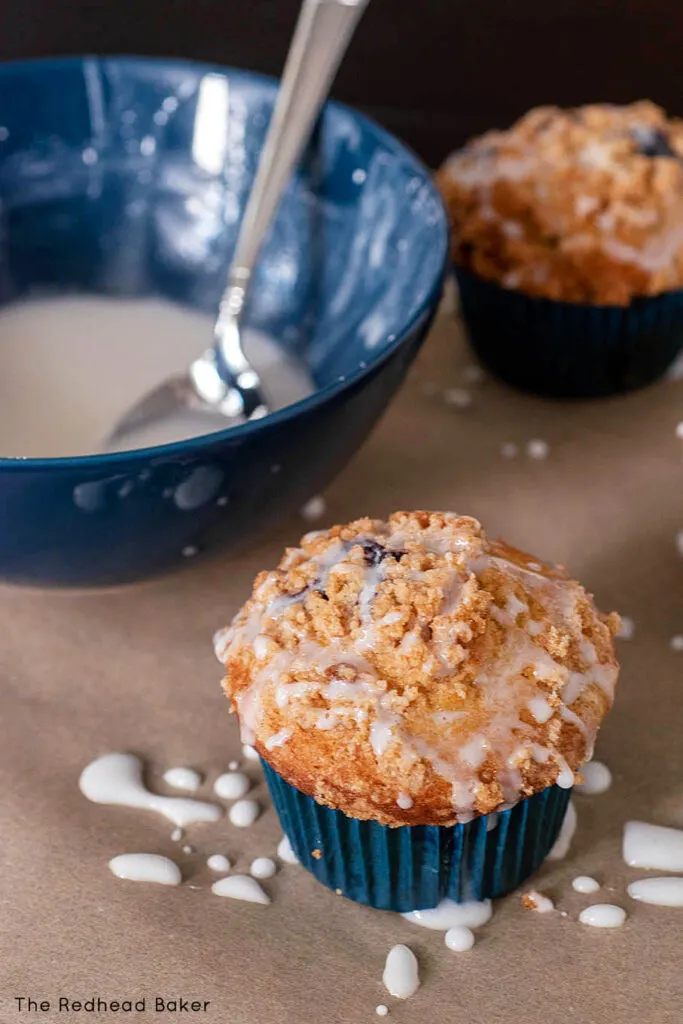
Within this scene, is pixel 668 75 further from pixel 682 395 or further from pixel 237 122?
pixel 237 122

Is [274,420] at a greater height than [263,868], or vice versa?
[274,420]

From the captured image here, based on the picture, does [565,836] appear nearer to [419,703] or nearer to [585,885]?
[585,885]

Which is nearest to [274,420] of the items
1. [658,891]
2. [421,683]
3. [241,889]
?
[421,683]

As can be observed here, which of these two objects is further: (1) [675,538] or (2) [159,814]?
(1) [675,538]

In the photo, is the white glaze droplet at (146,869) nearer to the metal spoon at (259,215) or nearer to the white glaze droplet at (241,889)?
the white glaze droplet at (241,889)

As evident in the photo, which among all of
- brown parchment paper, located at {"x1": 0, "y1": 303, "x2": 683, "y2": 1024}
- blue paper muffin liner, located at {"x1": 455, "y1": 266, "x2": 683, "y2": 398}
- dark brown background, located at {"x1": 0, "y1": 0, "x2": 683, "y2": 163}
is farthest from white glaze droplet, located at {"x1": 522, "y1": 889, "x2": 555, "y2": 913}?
dark brown background, located at {"x1": 0, "y1": 0, "x2": 683, "y2": 163}

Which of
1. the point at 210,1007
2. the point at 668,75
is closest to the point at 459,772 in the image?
the point at 210,1007
